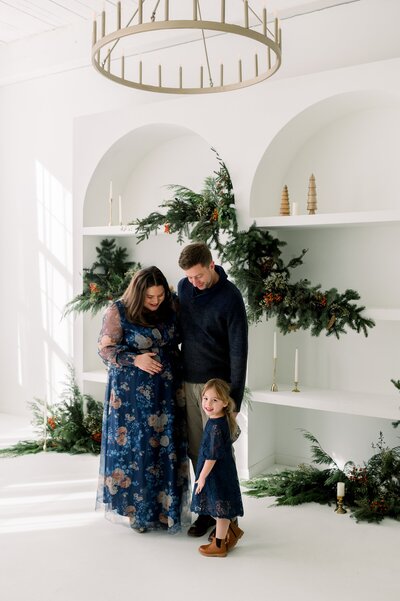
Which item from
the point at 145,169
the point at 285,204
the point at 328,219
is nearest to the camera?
the point at 328,219

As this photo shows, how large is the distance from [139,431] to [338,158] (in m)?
2.38

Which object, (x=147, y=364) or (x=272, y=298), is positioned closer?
(x=147, y=364)

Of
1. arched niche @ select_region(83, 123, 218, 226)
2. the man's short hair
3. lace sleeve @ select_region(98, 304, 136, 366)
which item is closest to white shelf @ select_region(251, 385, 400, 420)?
lace sleeve @ select_region(98, 304, 136, 366)

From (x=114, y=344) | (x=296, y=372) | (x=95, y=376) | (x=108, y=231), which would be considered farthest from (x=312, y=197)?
(x=95, y=376)

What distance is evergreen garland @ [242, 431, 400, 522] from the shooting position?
142 inches

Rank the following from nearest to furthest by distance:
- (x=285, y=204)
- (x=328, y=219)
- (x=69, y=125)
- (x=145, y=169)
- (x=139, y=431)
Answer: (x=139, y=431), (x=328, y=219), (x=285, y=204), (x=145, y=169), (x=69, y=125)

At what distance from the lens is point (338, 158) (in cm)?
432

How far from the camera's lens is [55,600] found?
2.65 meters

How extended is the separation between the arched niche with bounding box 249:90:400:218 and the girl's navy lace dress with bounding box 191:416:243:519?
68.3 inches

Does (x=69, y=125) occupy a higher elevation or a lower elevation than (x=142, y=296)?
higher

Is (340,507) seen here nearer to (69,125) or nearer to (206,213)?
(206,213)

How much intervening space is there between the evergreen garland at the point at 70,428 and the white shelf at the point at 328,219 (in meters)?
2.12

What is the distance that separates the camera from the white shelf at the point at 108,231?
482 centimetres

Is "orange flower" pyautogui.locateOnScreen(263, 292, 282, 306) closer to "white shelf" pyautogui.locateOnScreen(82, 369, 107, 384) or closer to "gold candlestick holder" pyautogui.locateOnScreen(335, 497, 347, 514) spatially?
"gold candlestick holder" pyautogui.locateOnScreen(335, 497, 347, 514)
